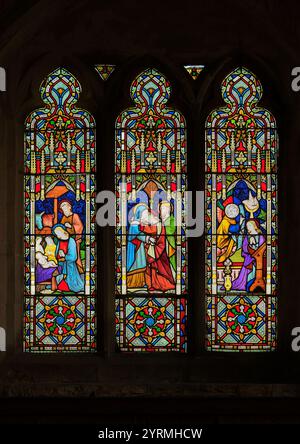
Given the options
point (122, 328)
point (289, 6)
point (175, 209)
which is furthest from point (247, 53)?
point (122, 328)

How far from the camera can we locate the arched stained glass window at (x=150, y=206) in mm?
4391

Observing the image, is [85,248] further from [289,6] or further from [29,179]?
[289,6]

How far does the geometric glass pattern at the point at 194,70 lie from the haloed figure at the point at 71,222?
3.86 ft

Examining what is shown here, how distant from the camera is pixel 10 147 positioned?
171 inches

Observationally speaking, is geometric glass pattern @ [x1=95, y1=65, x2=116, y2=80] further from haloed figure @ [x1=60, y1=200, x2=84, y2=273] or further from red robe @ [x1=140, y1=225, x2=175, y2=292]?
red robe @ [x1=140, y1=225, x2=175, y2=292]

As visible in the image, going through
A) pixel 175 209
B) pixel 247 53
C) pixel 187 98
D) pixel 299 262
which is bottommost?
pixel 299 262

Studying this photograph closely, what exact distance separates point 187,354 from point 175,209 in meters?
0.95

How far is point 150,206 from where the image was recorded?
441cm

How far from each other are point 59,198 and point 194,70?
1230 millimetres
